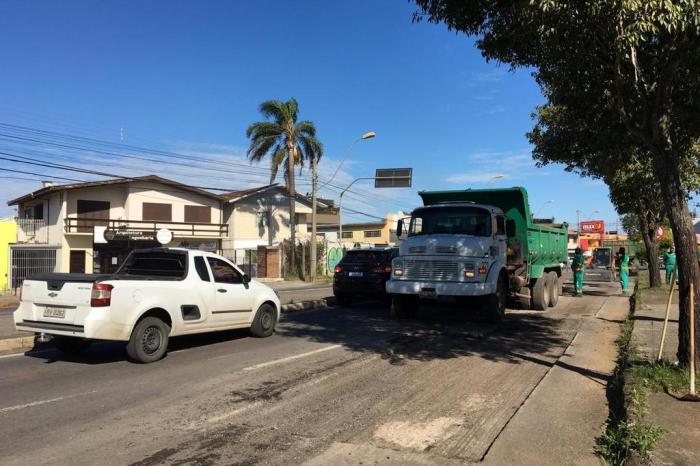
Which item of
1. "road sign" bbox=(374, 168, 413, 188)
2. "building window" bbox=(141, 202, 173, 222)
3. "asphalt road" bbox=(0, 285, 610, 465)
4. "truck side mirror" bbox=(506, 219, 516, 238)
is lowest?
"asphalt road" bbox=(0, 285, 610, 465)

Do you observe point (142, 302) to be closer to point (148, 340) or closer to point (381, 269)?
point (148, 340)

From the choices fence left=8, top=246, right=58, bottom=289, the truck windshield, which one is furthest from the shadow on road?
fence left=8, top=246, right=58, bottom=289

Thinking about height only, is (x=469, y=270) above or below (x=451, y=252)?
below

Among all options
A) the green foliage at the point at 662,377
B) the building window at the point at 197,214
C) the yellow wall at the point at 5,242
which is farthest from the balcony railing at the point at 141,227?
the green foliage at the point at 662,377

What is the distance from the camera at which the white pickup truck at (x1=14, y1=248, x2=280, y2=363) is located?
7.82m

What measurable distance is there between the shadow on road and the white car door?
4.34ft

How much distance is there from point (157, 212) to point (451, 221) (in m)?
30.8

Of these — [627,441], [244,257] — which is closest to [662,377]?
[627,441]

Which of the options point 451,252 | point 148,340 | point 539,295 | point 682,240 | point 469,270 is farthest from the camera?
point 539,295

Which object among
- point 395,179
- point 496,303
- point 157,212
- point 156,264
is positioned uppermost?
point 395,179

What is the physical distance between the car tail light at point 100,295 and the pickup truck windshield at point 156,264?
1.34 m

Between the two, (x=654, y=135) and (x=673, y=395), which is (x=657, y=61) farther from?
(x=673, y=395)

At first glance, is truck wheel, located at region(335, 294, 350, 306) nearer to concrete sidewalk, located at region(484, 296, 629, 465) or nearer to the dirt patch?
concrete sidewalk, located at region(484, 296, 629, 465)

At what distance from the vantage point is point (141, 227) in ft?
122
